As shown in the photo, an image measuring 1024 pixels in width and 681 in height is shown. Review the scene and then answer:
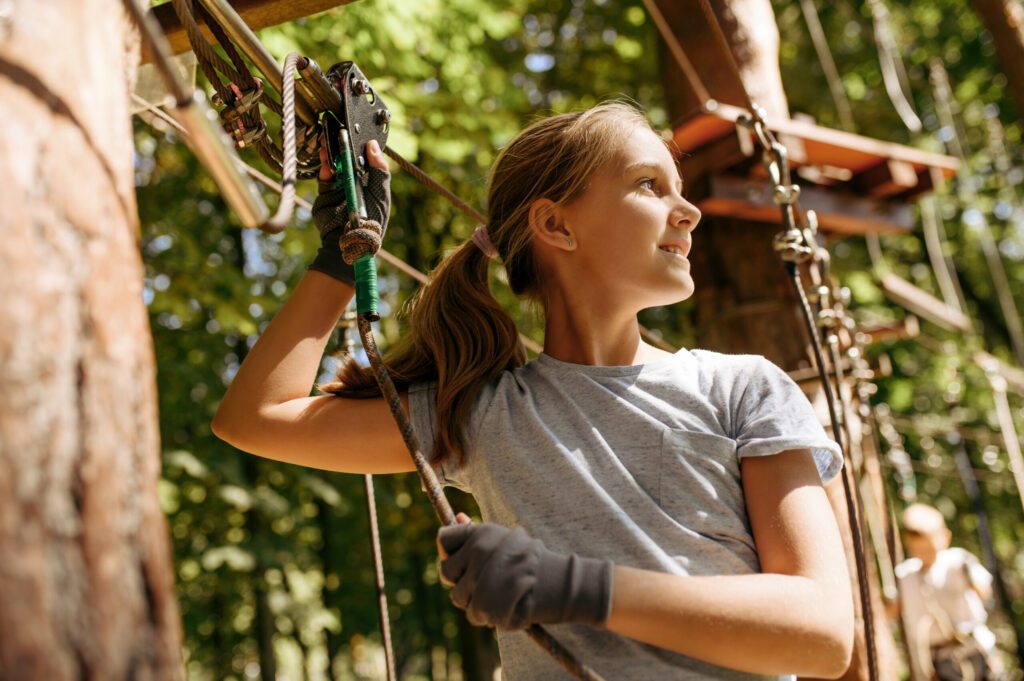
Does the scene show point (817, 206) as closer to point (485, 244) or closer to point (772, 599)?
point (485, 244)

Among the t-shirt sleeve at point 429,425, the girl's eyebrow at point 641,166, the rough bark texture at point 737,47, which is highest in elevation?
the rough bark texture at point 737,47

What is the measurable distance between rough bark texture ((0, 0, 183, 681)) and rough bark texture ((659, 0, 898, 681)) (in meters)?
2.75

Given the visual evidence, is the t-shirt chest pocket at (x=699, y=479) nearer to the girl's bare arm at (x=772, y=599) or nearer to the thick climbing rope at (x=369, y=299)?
the girl's bare arm at (x=772, y=599)

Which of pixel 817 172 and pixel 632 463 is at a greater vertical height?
pixel 817 172

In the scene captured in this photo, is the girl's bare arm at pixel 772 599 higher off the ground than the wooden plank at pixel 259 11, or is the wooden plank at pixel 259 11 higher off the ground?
the wooden plank at pixel 259 11

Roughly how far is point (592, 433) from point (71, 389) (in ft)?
2.90

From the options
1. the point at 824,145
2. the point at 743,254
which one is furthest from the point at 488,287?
the point at 824,145

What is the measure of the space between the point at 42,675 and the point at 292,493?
787 cm

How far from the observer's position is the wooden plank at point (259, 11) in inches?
69.7

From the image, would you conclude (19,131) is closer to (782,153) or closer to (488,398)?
(488,398)

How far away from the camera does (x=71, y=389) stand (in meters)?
0.78

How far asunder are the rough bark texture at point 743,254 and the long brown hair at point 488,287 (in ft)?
5.89

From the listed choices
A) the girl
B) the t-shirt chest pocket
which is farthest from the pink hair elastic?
the t-shirt chest pocket

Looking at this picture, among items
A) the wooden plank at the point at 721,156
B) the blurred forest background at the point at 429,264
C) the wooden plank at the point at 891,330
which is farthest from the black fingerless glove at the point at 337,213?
the wooden plank at the point at 891,330
